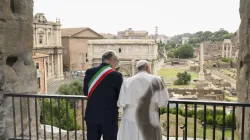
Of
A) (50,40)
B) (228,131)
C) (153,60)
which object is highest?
(50,40)

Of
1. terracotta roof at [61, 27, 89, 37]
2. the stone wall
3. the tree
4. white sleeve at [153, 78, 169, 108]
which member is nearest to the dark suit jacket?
white sleeve at [153, 78, 169, 108]

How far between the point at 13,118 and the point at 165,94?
2597mm

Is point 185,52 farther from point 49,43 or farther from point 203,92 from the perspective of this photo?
point 203,92

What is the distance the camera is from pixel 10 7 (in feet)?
14.9

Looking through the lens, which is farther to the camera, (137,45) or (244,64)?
(137,45)

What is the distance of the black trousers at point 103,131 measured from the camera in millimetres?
3342

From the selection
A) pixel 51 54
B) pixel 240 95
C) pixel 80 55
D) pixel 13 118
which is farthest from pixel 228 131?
pixel 80 55

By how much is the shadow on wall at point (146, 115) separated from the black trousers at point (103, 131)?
356mm

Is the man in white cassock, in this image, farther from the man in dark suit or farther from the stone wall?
the stone wall

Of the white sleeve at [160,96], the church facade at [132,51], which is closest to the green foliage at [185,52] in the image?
the church facade at [132,51]

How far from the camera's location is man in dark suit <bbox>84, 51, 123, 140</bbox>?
329 cm

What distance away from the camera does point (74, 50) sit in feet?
169

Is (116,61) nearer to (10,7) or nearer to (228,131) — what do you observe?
(10,7)

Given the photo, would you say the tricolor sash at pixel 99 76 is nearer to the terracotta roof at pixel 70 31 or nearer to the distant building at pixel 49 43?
the distant building at pixel 49 43
